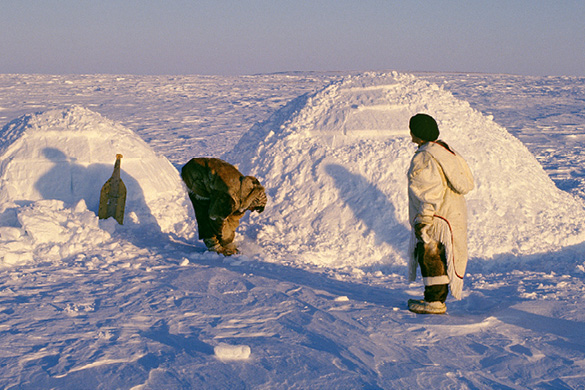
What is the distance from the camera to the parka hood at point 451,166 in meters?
3.71

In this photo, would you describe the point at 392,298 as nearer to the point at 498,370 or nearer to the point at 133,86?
the point at 498,370

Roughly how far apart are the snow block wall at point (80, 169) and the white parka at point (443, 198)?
11.1 ft

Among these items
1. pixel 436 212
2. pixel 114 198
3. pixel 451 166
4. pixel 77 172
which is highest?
pixel 451 166

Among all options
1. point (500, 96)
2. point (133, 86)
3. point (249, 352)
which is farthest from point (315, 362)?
point (133, 86)

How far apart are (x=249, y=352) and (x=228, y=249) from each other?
2380mm

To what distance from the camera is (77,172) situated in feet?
21.5

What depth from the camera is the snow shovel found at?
19.9ft

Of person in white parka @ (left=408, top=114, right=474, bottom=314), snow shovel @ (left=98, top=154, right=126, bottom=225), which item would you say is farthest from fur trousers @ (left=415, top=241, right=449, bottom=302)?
snow shovel @ (left=98, top=154, right=126, bottom=225)

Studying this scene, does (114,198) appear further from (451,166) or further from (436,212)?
(451,166)

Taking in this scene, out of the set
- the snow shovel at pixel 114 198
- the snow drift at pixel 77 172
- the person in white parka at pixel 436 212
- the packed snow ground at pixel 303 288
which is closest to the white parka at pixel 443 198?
the person in white parka at pixel 436 212

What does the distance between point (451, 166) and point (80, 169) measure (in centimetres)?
466

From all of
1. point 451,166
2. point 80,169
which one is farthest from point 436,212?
point 80,169

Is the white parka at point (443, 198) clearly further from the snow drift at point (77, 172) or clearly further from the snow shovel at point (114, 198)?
the snow shovel at point (114, 198)

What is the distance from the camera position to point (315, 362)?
305 cm
